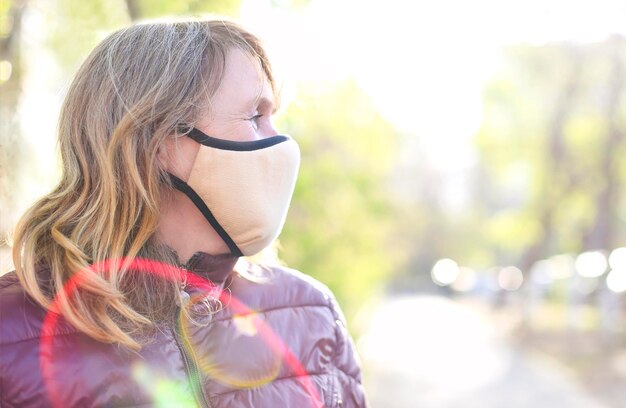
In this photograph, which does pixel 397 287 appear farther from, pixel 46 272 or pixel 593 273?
pixel 46 272

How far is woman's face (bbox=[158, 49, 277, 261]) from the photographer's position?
Result: 6.28 ft

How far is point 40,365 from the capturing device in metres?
1.62

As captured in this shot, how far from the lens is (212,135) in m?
1.92

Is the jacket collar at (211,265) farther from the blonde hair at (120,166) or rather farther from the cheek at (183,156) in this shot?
the cheek at (183,156)

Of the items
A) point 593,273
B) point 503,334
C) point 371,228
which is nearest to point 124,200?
point 371,228

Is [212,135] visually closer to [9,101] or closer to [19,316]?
[19,316]

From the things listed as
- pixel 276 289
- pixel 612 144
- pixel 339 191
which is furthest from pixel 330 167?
pixel 612 144

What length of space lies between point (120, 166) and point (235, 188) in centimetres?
28

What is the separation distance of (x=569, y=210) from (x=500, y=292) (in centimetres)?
267

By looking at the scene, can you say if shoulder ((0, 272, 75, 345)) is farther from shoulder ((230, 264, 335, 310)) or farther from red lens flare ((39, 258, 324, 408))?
shoulder ((230, 264, 335, 310))

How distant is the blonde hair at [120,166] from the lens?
1.75 metres

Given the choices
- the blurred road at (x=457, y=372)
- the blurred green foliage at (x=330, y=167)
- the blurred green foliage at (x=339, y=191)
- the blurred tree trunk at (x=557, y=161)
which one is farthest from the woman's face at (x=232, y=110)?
the blurred tree trunk at (x=557, y=161)

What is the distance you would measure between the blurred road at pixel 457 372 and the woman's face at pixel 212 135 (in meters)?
6.16

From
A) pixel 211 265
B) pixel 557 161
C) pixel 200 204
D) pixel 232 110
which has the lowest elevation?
pixel 557 161
